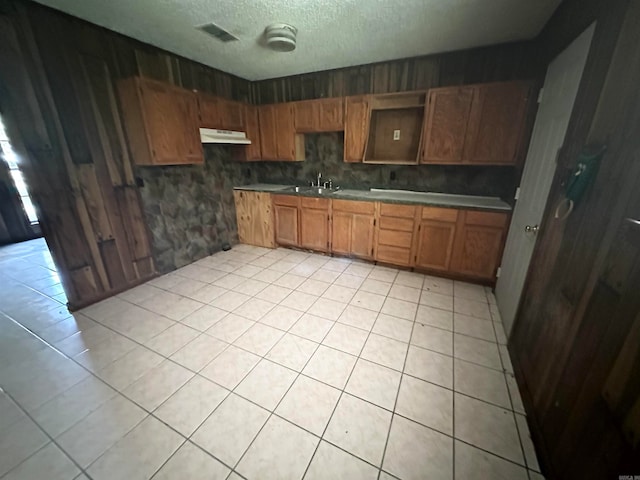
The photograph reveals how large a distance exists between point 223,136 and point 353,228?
7.27 feet

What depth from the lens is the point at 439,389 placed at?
62.9 inches

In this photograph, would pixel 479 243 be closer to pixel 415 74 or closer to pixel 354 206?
pixel 354 206

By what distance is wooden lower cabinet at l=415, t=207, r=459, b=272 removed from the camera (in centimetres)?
284

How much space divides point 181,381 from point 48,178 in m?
2.18

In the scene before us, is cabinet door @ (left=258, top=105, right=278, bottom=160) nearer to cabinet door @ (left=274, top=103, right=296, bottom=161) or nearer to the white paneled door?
cabinet door @ (left=274, top=103, right=296, bottom=161)

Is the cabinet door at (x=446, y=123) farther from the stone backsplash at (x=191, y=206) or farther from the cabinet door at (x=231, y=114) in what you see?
the stone backsplash at (x=191, y=206)

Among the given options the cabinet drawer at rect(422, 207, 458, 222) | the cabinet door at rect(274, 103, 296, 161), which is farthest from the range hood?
the cabinet drawer at rect(422, 207, 458, 222)

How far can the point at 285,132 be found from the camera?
3.73 m

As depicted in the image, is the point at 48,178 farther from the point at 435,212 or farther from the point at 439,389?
the point at 435,212

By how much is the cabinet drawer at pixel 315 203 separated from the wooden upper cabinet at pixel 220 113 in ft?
4.89

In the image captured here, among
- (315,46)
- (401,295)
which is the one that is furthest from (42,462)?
(315,46)

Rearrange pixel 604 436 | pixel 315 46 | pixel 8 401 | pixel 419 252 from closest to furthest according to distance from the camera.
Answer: pixel 604 436 → pixel 8 401 → pixel 315 46 → pixel 419 252

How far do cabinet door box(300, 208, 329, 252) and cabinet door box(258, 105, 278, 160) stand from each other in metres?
1.12

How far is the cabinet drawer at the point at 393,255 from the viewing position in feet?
10.4
